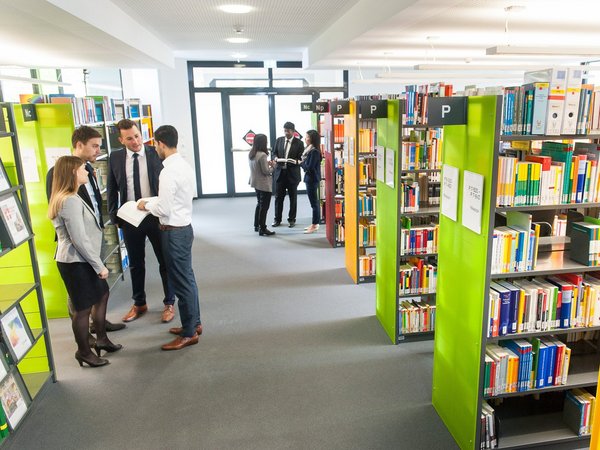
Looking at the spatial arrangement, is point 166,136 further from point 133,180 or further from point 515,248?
point 515,248

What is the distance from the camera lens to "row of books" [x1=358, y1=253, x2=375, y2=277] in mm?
5609

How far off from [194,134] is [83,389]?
7840 mm

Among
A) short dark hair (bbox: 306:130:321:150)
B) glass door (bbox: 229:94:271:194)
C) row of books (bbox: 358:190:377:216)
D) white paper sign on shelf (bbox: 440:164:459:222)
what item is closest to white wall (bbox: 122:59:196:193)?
glass door (bbox: 229:94:271:194)

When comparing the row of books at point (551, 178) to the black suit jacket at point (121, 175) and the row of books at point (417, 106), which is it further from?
the black suit jacket at point (121, 175)

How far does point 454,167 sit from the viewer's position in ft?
9.30

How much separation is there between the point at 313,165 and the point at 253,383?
4616 mm

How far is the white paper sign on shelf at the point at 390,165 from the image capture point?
3949 millimetres

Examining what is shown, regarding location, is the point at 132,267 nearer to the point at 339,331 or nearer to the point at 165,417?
the point at 165,417

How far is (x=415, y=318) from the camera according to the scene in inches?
165

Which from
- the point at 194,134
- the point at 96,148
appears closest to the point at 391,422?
the point at 96,148

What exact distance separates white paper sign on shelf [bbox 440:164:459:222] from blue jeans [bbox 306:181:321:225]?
15.8ft

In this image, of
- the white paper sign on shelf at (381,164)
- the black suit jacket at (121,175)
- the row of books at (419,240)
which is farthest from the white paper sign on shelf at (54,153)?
the row of books at (419,240)

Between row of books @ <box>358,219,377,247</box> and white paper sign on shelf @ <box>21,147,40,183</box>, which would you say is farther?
row of books @ <box>358,219,377,247</box>

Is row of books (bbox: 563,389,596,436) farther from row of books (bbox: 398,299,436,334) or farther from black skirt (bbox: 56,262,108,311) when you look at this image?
black skirt (bbox: 56,262,108,311)
